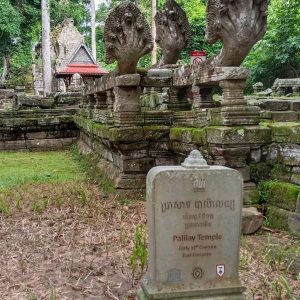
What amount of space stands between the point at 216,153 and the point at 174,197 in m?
2.18

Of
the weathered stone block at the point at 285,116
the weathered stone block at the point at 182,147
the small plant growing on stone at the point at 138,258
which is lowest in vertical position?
the small plant growing on stone at the point at 138,258

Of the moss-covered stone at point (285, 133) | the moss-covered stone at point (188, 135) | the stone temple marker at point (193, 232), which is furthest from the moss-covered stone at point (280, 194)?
the stone temple marker at point (193, 232)

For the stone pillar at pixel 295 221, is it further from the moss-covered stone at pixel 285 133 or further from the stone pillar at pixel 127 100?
the stone pillar at pixel 127 100

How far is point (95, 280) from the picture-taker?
13.1 ft

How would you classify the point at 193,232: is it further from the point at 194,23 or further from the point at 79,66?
the point at 194,23

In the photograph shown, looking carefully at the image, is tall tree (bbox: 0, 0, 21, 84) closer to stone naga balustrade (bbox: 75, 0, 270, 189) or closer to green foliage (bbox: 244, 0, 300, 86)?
green foliage (bbox: 244, 0, 300, 86)

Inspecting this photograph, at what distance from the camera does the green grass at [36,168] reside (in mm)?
8252

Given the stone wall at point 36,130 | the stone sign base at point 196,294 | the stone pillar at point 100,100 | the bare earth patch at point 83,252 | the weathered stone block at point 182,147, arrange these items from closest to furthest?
the stone sign base at point 196,294
the bare earth patch at point 83,252
the weathered stone block at point 182,147
the stone pillar at point 100,100
the stone wall at point 36,130

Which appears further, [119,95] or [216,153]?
[119,95]

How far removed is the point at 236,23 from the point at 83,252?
2805 millimetres

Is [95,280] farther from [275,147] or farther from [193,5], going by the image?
[193,5]

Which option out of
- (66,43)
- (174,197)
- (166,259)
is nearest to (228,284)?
(166,259)

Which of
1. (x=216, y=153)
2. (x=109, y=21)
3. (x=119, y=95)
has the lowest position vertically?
(x=216, y=153)

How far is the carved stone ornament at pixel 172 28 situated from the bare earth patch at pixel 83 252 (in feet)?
10.6
